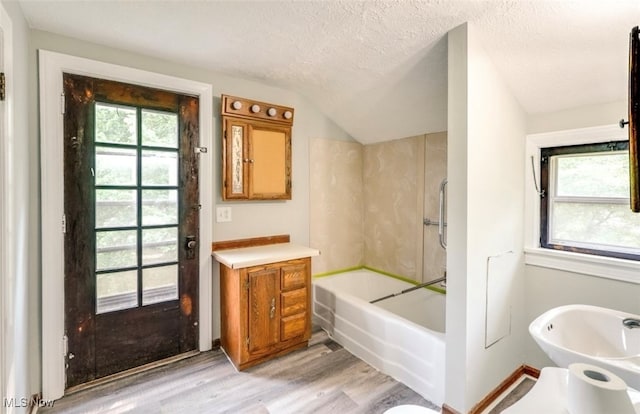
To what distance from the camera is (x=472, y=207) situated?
1.62 metres

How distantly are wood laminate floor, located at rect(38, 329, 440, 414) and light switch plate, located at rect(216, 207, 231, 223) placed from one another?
3.42ft

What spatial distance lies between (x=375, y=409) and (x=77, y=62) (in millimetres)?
2736

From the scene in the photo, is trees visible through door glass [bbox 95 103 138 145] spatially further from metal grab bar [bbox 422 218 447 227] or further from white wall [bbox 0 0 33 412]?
metal grab bar [bbox 422 218 447 227]

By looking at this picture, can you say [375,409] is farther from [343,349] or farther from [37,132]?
[37,132]

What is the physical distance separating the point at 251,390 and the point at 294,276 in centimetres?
78

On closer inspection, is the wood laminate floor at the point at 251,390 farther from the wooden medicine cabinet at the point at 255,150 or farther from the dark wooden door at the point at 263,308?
the wooden medicine cabinet at the point at 255,150

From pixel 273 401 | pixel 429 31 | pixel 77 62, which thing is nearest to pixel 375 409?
pixel 273 401

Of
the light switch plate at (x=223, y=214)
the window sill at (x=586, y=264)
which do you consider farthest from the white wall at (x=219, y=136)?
the window sill at (x=586, y=264)

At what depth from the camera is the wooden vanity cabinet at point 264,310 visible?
6.84 ft

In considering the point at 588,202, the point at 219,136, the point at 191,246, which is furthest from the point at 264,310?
the point at 588,202

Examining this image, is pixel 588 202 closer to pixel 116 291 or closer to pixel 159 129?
pixel 159 129

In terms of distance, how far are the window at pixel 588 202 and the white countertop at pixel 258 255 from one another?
1.73 metres

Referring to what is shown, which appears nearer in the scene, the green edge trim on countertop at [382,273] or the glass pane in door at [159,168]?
the glass pane in door at [159,168]

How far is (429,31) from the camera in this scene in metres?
1.65
